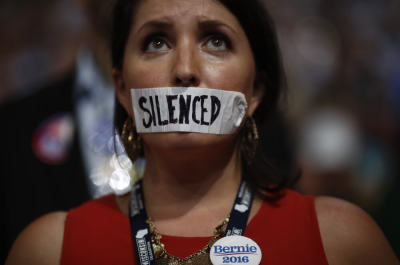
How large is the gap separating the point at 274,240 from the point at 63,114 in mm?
1725

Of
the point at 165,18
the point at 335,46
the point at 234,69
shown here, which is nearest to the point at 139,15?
the point at 165,18

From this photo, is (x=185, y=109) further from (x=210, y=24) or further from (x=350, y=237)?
(x=350, y=237)

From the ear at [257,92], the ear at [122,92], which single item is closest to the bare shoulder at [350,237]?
the ear at [257,92]

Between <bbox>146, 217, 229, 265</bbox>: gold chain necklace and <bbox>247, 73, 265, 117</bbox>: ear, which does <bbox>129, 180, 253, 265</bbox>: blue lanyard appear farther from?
<bbox>247, 73, 265, 117</bbox>: ear

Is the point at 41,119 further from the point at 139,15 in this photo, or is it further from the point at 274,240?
the point at 274,240

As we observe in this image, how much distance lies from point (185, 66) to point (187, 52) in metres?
0.07

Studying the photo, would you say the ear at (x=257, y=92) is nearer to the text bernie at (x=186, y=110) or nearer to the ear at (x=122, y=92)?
the text bernie at (x=186, y=110)

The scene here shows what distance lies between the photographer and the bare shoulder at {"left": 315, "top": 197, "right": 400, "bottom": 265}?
151 centimetres

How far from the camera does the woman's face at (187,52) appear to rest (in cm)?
150

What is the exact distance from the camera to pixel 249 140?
179 cm

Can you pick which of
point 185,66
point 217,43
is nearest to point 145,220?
point 185,66

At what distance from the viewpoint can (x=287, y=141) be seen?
3.10 metres

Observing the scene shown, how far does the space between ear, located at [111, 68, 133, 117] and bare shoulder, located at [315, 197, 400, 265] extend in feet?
2.54

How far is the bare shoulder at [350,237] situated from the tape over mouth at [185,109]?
0.46 meters
